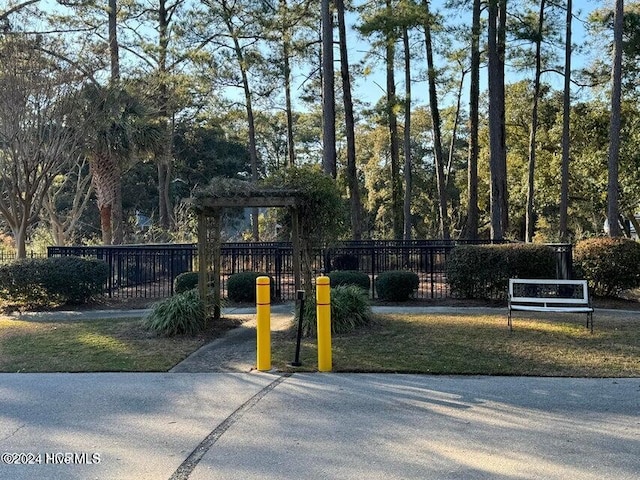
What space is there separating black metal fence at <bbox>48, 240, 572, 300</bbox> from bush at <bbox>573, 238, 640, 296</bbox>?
44 centimetres

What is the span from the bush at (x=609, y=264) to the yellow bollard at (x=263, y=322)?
28.8 ft

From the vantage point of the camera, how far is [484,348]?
765 centimetres

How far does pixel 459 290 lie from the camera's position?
40.9 ft

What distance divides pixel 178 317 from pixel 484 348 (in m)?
4.86

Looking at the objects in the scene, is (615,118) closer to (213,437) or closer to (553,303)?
(553,303)

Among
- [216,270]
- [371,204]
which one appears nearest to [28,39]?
[216,270]

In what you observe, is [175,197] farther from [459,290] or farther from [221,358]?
[221,358]

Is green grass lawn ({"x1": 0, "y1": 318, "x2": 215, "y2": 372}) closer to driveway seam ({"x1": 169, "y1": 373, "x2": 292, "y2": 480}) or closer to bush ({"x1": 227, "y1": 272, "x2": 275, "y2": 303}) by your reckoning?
driveway seam ({"x1": 169, "y1": 373, "x2": 292, "y2": 480})

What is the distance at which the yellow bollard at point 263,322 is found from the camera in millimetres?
6766

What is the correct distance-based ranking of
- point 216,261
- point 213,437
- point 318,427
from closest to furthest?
point 213,437 < point 318,427 < point 216,261

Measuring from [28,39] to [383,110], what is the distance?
44.6 ft

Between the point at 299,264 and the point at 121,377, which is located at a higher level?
the point at 299,264

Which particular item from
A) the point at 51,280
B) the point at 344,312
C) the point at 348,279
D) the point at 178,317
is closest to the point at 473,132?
the point at 348,279

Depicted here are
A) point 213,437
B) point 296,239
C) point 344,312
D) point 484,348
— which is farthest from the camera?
point 296,239
